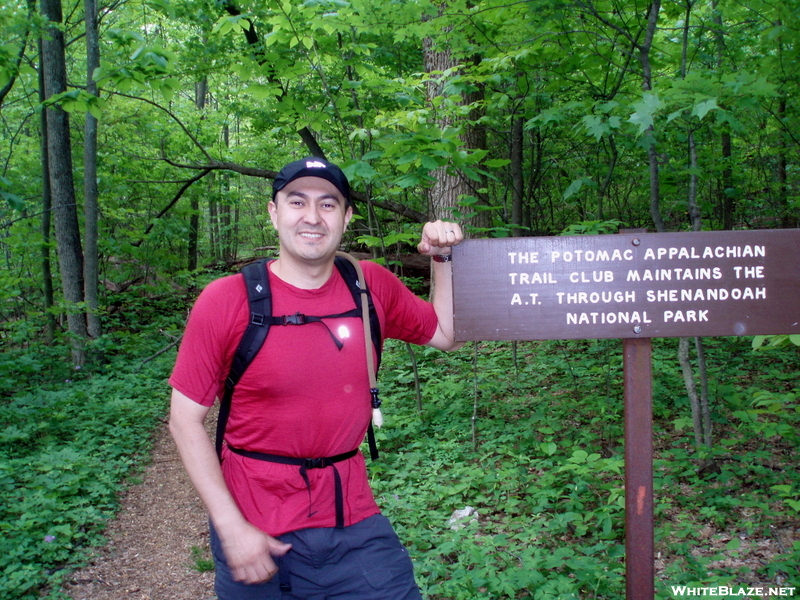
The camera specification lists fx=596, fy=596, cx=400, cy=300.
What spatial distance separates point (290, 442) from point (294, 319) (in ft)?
1.36

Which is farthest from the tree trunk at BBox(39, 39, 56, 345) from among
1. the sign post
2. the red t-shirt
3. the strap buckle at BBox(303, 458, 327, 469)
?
the sign post

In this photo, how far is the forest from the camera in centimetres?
358

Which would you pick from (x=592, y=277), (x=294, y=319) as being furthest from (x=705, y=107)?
(x=294, y=319)

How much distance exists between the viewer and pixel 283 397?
1.99 metres

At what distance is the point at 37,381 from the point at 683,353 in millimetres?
8622

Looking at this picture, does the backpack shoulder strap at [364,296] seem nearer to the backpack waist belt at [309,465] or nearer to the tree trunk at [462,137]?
the backpack waist belt at [309,465]

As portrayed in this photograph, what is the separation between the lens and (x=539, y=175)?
8.16 meters

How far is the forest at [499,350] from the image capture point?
3.58 m

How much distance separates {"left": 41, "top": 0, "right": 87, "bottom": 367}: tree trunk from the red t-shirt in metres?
8.21

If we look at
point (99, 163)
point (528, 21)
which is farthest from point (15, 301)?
point (528, 21)

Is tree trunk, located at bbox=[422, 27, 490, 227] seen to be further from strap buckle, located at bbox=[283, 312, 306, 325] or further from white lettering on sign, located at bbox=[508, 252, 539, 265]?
strap buckle, located at bbox=[283, 312, 306, 325]

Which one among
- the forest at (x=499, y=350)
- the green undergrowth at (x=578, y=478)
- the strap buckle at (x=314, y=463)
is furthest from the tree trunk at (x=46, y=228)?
the strap buckle at (x=314, y=463)

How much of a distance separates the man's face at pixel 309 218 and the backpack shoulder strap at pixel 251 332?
16 cm

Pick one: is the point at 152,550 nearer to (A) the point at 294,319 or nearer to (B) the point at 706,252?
(A) the point at 294,319
